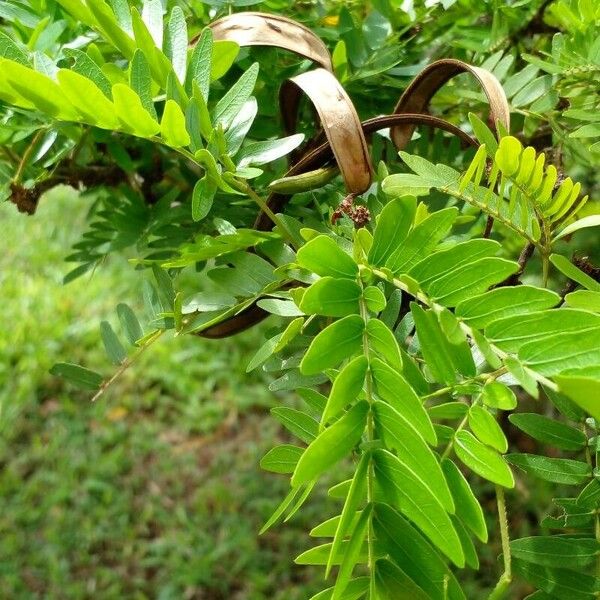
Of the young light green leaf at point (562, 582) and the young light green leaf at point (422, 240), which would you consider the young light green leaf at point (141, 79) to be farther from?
the young light green leaf at point (562, 582)

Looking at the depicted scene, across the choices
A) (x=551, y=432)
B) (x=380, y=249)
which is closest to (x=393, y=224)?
(x=380, y=249)

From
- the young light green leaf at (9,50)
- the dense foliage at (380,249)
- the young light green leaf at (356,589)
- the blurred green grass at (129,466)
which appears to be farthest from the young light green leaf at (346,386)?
the blurred green grass at (129,466)

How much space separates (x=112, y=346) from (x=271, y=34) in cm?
37

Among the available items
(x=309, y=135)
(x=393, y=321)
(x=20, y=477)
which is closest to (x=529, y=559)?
(x=393, y=321)

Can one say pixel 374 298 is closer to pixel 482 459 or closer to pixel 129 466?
pixel 482 459

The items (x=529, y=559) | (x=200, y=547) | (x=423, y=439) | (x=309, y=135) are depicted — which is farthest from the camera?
(x=200, y=547)

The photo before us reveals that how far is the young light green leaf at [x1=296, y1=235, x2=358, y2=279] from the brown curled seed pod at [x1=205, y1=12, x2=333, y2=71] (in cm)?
22

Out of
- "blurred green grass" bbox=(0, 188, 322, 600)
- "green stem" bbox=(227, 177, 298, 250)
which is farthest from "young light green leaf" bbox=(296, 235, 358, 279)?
"blurred green grass" bbox=(0, 188, 322, 600)

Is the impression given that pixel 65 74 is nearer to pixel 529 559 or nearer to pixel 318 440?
pixel 318 440

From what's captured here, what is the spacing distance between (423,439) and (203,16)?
54cm

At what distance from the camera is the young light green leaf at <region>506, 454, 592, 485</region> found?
563 mm

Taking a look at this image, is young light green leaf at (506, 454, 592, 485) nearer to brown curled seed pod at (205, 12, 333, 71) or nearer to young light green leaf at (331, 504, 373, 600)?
young light green leaf at (331, 504, 373, 600)

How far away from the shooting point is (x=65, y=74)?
0.46m

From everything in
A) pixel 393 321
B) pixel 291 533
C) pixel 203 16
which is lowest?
pixel 291 533
